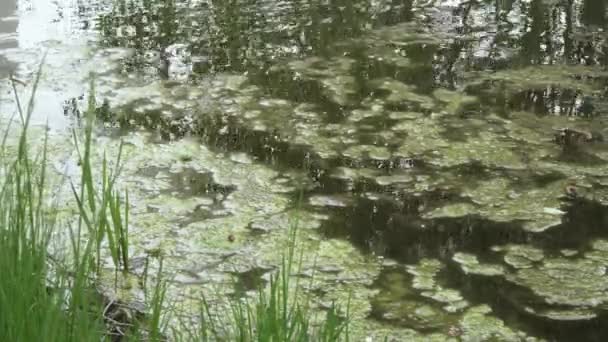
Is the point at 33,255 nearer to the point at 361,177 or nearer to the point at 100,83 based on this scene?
the point at 361,177

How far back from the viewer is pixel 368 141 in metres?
3.17

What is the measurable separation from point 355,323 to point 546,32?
2.65 metres

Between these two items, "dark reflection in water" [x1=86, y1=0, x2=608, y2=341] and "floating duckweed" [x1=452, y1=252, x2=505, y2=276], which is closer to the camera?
"floating duckweed" [x1=452, y1=252, x2=505, y2=276]

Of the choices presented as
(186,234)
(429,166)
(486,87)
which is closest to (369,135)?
(429,166)

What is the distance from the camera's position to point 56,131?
128 inches

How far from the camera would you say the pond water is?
2.32m

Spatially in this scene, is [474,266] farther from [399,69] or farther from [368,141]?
[399,69]

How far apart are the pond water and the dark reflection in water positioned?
0.01m

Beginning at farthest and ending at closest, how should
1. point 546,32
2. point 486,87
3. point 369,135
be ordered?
point 546,32
point 486,87
point 369,135

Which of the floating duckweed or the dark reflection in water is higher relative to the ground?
the dark reflection in water

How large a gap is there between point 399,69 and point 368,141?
2.62 ft

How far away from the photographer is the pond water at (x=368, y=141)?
2322 mm

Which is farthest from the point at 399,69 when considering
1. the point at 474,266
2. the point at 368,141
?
the point at 474,266

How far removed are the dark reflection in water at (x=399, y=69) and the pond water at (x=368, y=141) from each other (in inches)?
0.4
